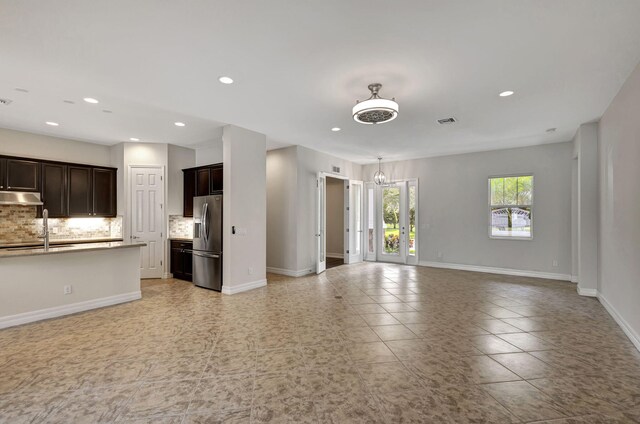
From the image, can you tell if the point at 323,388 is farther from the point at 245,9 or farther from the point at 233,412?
the point at 245,9

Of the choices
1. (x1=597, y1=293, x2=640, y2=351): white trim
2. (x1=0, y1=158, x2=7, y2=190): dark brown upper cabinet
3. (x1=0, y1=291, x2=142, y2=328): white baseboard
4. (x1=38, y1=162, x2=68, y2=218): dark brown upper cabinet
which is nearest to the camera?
(x1=597, y1=293, x2=640, y2=351): white trim

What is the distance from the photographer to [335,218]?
10.2 meters

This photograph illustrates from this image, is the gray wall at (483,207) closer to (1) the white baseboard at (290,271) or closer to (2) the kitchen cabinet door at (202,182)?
(1) the white baseboard at (290,271)

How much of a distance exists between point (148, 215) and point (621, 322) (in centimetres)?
789

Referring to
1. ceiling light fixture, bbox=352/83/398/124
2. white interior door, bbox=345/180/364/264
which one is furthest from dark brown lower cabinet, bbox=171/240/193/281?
ceiling light fixture, bbox=352/83/398/124

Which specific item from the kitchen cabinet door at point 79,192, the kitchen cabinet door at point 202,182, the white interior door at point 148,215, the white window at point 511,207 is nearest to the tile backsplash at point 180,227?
the white interior door at point 148,215

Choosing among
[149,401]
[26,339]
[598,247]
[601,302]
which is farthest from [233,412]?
[598,247]

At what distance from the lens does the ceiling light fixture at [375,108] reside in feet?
11.1

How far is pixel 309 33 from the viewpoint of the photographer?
2.54 m

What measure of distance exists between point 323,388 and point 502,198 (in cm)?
645

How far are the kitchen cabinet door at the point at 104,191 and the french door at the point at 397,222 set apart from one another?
6405 mm

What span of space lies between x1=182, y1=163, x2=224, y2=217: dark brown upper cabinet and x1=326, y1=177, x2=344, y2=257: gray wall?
4.47 m

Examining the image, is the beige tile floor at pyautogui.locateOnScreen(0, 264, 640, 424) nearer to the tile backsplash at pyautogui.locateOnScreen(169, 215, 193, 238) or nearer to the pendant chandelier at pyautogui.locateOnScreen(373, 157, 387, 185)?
the tile backsplash at pyautogui.locateOnScreen(169, 215, 193, 238)

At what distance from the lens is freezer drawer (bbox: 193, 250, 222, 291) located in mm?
5371
